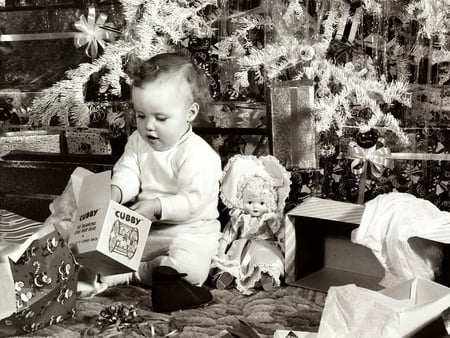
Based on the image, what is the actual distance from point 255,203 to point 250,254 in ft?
0.42

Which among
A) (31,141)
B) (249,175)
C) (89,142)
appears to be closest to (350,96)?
(249,175)

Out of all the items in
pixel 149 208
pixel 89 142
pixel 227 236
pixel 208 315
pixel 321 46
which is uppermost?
pixel 321 46

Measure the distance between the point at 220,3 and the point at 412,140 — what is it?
624mm

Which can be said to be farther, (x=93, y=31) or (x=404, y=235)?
(x=93, y=31)

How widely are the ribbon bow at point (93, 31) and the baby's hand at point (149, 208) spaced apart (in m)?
0.60

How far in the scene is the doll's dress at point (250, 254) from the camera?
1.43 m

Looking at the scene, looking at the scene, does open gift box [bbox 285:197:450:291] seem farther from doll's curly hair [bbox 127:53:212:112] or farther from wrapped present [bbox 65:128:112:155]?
wrapped present [bbox 65:128:112:155]

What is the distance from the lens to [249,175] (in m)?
1.51

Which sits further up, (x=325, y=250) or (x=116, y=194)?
(x=116, y=194)

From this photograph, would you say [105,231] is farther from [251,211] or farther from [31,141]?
[31,141]

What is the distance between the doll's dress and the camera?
1.43 m

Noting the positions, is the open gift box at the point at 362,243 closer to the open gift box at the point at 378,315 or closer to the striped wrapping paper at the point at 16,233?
the open gift box at the point at 378,315

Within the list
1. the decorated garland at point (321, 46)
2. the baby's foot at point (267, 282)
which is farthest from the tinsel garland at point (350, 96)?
the baby's foot at point (267, 282)

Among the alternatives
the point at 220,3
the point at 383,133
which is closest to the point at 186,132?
the point at 220,3
